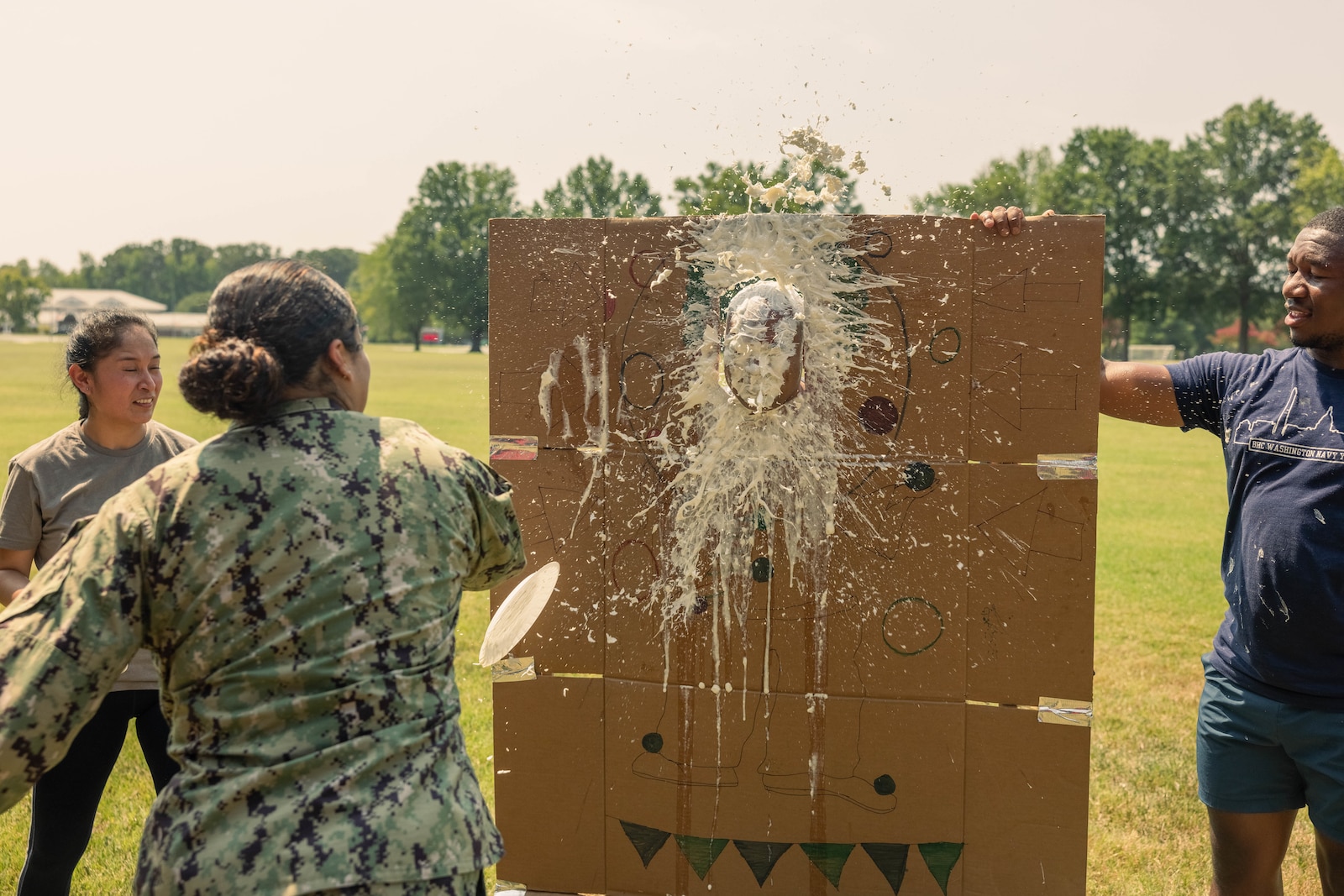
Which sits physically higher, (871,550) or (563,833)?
(871,550)

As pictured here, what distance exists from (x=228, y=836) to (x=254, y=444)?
575mm

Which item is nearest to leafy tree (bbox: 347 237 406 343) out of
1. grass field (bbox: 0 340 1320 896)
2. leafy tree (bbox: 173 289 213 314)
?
leafy tree (bbox: 173 289 213 314)

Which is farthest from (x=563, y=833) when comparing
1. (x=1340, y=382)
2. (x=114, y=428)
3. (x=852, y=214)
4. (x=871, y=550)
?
(x=1340, y=382)

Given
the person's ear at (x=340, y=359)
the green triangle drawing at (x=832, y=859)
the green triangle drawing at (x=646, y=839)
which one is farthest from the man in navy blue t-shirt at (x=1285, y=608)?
the person's ear at (x=340, y=359)

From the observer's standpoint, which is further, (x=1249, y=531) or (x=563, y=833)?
(x=563, y=833)

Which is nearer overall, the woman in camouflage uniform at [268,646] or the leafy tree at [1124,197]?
the woman in camouflage uniform at [268,646]

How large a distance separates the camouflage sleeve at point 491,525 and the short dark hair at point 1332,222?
1958 mm

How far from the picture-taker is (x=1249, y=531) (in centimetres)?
228

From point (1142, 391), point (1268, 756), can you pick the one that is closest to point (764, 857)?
point (1268, 756)

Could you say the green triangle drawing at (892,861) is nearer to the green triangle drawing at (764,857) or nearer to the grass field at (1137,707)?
the green triangle drawing at (764,857)

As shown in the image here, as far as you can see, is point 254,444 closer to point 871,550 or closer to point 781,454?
point 781,454

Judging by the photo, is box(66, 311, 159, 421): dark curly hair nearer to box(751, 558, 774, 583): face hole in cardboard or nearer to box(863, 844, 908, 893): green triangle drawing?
box(751, 558, 774, 583): face hole in cardboard

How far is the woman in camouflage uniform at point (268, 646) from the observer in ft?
4.64

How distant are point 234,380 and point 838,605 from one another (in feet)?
5.47
